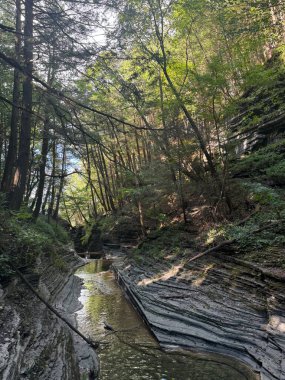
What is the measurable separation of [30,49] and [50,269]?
8.46 m

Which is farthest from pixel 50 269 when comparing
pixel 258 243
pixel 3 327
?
pixel 258 243

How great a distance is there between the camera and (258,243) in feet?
30.0

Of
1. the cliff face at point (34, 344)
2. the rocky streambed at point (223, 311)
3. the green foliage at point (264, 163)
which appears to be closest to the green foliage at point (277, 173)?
the green foliage at point (264, 163)

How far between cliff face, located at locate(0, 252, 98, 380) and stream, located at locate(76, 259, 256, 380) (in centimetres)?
53

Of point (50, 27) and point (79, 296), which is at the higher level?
point (50, 27)

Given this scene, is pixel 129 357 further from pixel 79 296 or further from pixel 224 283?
pixel 79 296

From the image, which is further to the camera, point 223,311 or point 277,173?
point 277,173

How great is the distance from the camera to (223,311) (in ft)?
24.6

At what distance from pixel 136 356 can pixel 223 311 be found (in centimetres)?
229

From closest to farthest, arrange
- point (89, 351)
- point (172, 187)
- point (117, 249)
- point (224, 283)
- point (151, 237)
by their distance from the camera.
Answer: point (89, 351) < point (224, 283) < point (172, 187) < point (151, 237) < point (117, 249)

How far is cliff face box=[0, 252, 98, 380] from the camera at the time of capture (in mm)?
4871

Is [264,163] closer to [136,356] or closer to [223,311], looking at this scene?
[223,311]

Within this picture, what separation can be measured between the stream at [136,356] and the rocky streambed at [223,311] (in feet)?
0.98

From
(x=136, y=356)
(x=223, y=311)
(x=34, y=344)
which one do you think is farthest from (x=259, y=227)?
(x=34, y=344)
